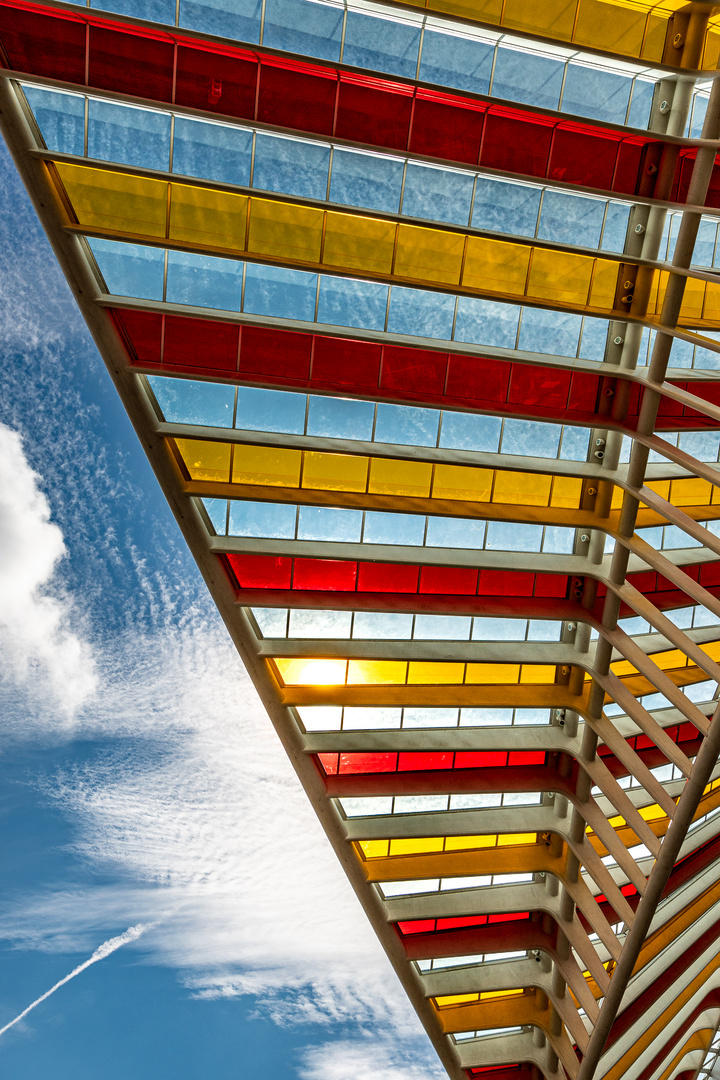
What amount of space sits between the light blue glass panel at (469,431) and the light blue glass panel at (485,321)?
1751mm

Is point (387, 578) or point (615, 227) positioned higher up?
point (615, 227)

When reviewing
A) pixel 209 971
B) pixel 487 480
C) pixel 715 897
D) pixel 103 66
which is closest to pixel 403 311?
pixel 487 480

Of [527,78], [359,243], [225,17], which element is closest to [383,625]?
[359,243]

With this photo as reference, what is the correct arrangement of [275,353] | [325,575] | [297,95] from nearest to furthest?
1. [297,95]
2. [275,353]
3. [325,575]

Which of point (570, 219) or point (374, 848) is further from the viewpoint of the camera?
point (374, 848)

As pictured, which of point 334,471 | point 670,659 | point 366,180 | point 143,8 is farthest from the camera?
point 670,659

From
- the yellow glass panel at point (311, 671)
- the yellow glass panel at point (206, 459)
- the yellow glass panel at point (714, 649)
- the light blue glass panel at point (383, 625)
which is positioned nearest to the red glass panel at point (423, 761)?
the yellow glass panel at point (311, 671)

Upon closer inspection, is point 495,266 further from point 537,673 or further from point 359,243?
point 537,673

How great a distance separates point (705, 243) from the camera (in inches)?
610

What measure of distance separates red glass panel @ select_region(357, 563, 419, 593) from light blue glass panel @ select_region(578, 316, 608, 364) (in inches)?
227

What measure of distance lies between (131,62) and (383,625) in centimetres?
1206

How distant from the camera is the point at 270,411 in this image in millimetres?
16344

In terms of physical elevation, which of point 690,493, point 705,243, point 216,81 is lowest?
point 690,493


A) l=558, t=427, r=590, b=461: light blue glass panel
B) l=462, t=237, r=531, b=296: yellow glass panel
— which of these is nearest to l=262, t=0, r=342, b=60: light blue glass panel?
l=462, t=237, r=531, b=296: yellow glass panel
